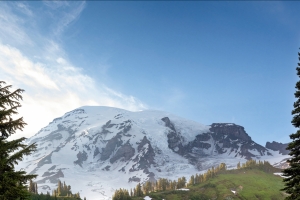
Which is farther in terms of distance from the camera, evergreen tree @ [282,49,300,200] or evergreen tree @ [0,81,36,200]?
evergreen tree @ [282,49,300,200]

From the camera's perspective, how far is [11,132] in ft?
67.3

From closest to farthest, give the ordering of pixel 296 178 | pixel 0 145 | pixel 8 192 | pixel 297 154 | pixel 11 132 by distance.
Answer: pixel 8 192 → pixel 0 145 → pixel 11 132 → pixel 296 178 → pixel 297 154

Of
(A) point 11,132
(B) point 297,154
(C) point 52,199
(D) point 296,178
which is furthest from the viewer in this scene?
(C) point 52,199

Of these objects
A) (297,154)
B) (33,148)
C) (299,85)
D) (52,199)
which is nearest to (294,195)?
(297,154)

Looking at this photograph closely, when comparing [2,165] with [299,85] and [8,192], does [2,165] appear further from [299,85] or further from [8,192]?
[299,85]

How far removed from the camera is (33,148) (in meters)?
20.7

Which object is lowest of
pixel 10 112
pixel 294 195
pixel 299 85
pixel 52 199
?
pixel 52 199

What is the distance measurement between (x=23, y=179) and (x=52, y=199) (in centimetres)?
16739

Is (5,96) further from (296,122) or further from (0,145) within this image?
(296,122)

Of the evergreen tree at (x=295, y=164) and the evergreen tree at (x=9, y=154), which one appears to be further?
the evergreen tree at (x=295, y=164)

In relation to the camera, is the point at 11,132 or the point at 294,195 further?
the point at 294,195

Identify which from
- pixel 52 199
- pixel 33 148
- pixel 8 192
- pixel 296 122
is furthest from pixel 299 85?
pixel 52 199

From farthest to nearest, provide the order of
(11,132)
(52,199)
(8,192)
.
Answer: (52,199) < (11,132) < (8,192)

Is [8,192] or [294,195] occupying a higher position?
[8,192]
